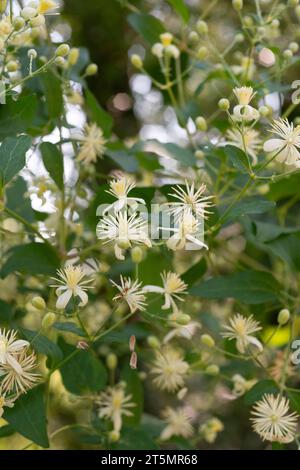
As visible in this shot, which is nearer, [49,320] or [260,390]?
[49,320]

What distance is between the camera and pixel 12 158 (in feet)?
2.21

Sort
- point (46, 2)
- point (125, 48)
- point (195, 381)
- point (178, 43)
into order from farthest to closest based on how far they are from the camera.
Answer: point (125, 48), point (195, 381), point (178, 43), point (46, 2)

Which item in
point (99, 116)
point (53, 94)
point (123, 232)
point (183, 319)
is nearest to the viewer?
point (123, 232)

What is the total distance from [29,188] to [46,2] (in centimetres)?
28

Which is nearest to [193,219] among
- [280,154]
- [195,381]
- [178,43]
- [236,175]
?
[280,154]

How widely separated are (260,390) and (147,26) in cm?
53

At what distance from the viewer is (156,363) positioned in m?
0.91

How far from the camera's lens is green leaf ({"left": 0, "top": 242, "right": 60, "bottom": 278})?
2.75 feet

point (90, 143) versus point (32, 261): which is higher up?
point (90, 143)

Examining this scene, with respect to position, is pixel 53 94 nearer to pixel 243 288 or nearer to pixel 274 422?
pixel 243 288

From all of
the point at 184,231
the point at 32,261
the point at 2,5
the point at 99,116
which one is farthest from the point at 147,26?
the point at 184,231

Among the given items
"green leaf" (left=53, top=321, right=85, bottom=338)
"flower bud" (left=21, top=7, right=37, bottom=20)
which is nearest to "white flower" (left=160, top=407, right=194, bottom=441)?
"green leaf" (left=53, top=321, right=85, bottom=338)
